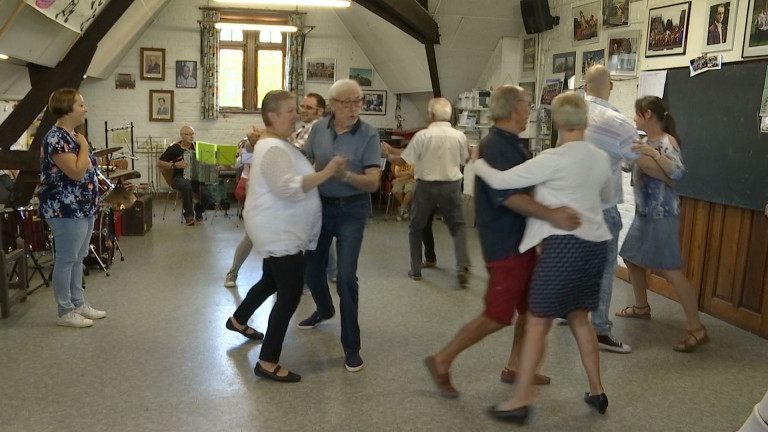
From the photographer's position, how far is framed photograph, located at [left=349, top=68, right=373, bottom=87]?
10969 mm

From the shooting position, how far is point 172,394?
3.12 metres

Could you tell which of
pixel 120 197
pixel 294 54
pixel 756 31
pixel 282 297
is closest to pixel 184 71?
pixel 294 54

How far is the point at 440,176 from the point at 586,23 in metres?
2.58

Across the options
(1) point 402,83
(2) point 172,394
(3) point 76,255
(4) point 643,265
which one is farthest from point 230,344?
(1) point 402,83

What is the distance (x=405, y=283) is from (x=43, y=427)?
3.13 metres

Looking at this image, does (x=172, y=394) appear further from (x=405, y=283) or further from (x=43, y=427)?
(x=405, y=283)

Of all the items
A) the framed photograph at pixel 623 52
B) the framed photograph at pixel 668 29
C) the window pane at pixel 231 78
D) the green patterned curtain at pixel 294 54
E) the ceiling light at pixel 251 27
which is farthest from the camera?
the window pane at pixel 231 78

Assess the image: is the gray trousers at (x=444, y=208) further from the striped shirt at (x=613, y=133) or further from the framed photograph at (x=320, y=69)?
the framed photograph at (x=320, y=69)

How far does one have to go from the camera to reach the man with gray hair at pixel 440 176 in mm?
5320

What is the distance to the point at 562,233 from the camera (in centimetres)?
267

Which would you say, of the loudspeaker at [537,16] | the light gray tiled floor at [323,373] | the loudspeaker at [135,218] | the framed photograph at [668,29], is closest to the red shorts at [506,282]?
the light gray tiled floor at [323,373]

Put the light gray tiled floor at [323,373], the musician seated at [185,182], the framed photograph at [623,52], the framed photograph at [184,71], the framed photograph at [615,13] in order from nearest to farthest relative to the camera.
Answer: the light gray tiled floor at [323,373] → the framed photograph at [623,52] → the framed photograph at [615,13] → the musician seated at [185,182] → the framed photograph at [184,71]

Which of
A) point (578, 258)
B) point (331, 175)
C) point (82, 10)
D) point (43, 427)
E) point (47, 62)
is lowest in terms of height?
point (43, 427)

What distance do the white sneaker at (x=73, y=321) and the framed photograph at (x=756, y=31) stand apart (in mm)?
4613
